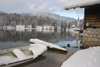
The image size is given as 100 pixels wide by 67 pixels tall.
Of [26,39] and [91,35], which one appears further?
[26,39]

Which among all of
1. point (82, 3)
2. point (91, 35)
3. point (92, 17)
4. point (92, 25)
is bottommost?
point (91, 35)

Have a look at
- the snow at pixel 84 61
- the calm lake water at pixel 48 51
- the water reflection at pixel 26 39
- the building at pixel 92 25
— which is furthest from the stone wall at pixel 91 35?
the water reflection at pixel 26 39

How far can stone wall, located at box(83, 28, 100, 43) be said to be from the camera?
7.40m

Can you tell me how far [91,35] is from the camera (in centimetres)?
755

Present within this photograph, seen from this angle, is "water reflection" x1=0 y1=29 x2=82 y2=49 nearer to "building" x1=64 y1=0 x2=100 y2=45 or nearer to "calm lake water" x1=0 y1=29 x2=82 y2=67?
"calm lake water" x1=0 y1=29 x2=82 y2=67

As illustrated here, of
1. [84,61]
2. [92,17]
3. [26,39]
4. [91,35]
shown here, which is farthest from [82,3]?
[26,39]

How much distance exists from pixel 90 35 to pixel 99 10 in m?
2.18

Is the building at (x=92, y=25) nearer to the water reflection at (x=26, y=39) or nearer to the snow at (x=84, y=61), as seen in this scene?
the snow at (x=84, y=61)

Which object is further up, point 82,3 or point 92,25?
point 82,3

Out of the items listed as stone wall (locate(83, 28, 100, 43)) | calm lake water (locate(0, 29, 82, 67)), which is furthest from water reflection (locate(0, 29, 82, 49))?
stone wall (locate(83, 28, 100, 43))

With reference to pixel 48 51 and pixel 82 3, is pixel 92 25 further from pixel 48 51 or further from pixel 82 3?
pixel 48 51

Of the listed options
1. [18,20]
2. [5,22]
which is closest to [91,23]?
[5,22]

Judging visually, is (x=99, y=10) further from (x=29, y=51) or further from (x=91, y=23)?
(x=29, y=51)

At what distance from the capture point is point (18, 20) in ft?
352
